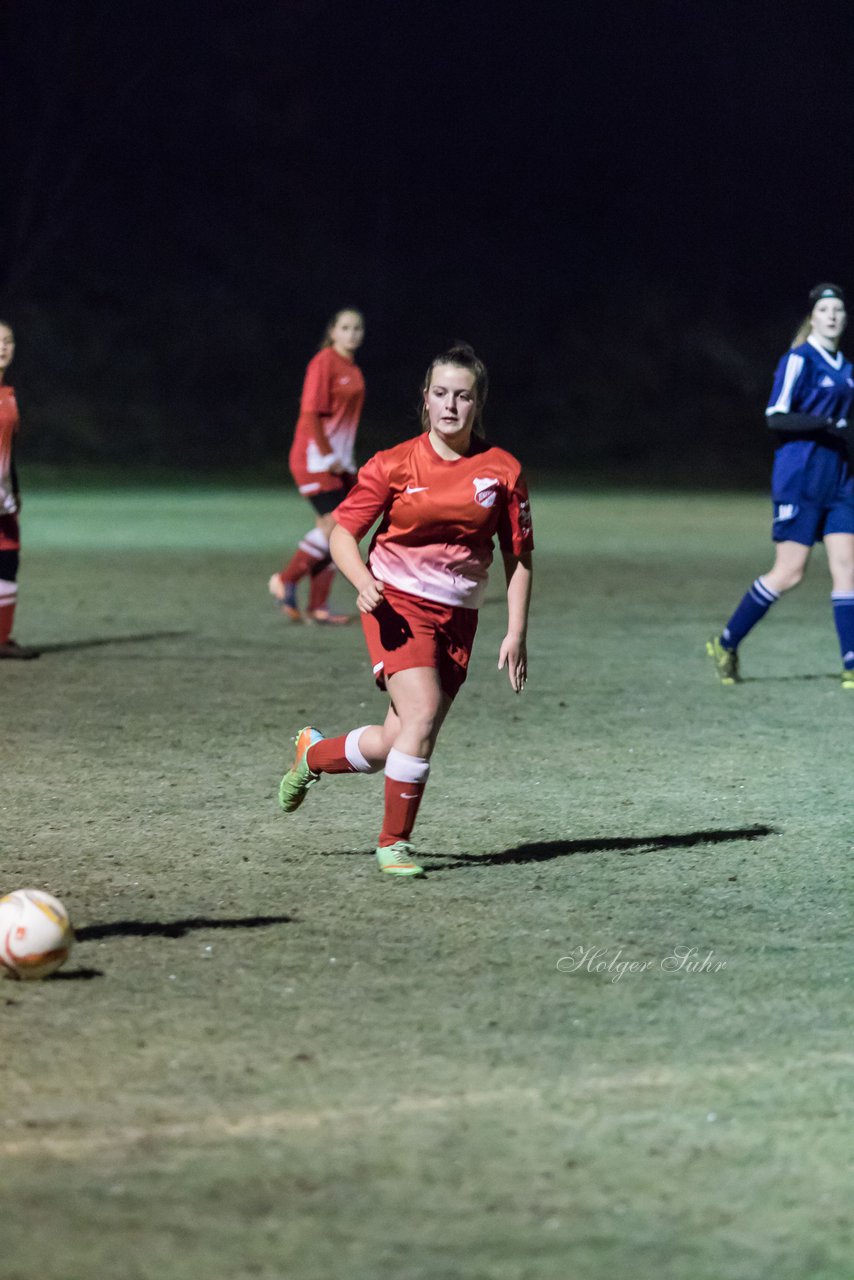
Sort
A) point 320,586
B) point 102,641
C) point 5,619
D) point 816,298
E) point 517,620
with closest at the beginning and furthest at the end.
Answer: point 517,620 < point 816,298 < point 5,619 < point 102,641 < point 320,586

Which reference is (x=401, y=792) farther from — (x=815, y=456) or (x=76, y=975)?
(x=815, y=456)

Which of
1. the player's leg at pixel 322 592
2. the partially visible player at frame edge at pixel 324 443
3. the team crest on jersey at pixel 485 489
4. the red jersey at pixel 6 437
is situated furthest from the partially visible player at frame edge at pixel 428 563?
the player's leg at pixel 322 592

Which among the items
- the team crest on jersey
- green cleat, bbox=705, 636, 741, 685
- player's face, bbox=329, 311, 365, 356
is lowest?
green cleat, bbox=705, 636, 741, 685

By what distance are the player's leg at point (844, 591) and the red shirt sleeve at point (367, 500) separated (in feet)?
14.0

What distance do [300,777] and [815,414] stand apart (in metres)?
4.35

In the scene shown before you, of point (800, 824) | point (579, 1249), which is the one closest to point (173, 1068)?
point (579, 1249)

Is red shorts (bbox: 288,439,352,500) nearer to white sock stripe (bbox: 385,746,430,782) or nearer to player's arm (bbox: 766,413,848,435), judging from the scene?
player's arm (bbox: 766,413,848,435)

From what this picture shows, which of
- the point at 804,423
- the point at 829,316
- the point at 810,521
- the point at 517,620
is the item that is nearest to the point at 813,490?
the point at 810,521

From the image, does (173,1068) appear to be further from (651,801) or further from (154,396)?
(154,396)

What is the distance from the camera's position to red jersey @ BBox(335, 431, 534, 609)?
5758mm

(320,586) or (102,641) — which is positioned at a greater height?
(320,586)

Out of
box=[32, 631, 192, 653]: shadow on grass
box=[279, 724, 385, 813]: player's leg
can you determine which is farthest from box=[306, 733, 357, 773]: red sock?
box=[32, 631, 192, 653]: shadow on grass

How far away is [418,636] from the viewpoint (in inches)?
227

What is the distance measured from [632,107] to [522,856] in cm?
4262
